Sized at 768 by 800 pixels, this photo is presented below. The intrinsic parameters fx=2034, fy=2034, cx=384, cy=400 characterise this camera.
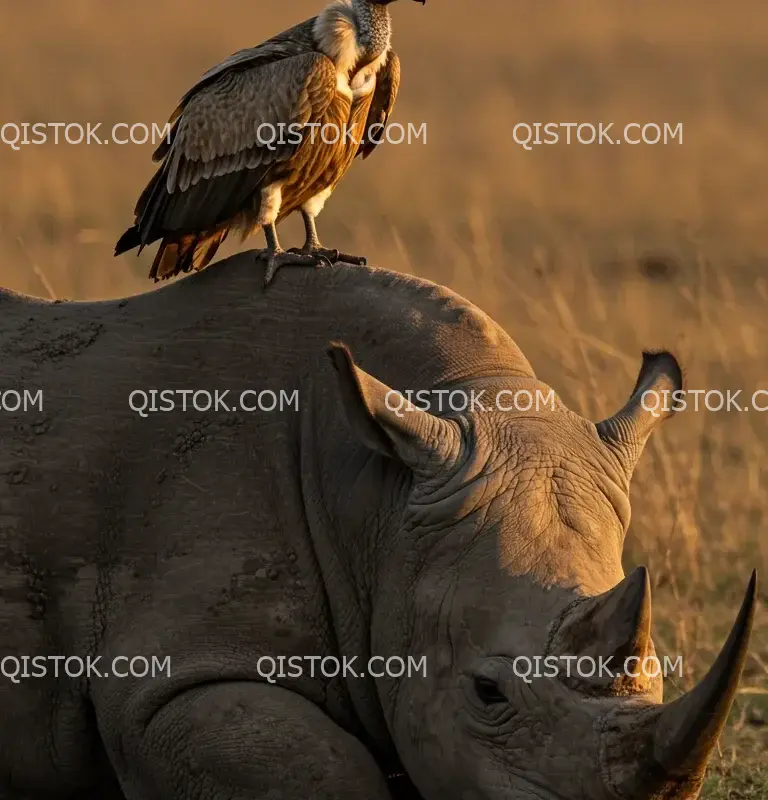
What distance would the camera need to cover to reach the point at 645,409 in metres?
5.87

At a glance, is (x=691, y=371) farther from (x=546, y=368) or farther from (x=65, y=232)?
(x=65, y=232)

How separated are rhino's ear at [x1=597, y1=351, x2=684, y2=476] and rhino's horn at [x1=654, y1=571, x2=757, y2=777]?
3.84ft

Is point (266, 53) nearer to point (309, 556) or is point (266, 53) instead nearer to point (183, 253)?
point (183, 253)

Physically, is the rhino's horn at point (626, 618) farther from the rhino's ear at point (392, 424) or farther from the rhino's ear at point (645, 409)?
the rhino's ear at point (645, 409)

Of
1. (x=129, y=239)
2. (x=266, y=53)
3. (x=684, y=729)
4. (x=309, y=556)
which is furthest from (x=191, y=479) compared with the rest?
(x=684, y=729)

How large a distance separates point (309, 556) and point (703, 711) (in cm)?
150

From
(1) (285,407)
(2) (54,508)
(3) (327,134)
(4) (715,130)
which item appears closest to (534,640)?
(1) (285,407)

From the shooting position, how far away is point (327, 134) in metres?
6.71

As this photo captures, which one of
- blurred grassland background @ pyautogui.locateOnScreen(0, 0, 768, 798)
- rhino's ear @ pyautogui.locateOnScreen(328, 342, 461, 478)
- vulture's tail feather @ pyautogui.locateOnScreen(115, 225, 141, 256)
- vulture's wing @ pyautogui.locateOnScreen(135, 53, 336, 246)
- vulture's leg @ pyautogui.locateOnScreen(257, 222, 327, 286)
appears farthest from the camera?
blurred grassland background @ pyautogui.locateOnScreen(0, 0, 768, 798)

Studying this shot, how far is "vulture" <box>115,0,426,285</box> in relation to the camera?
654 centimetres

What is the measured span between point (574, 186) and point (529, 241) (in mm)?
2140

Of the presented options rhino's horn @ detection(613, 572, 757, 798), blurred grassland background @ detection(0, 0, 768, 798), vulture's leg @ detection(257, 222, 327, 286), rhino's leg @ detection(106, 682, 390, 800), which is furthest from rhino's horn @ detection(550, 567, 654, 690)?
blurred grassland background @ detection(0, 0, 768, 798)

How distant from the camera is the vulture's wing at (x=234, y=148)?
6.52 metres

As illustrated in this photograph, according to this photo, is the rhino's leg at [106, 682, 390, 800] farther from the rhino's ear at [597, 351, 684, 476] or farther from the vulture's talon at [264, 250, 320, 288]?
the vulture's talon at [264, 250, 320, 288]
